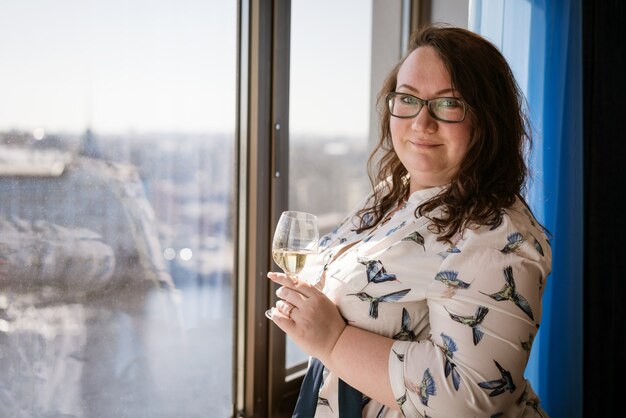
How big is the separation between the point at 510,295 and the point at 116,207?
1049mm

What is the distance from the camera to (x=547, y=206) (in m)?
2.20

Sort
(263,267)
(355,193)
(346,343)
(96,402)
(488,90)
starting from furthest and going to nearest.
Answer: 1. (355,193)
2. (263,267)
3. (96,402)
4. (488,90)
5. (346,343)

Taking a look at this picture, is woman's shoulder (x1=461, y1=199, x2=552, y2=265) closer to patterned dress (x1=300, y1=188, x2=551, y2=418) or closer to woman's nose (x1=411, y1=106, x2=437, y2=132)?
patterned dress (x1=300, y1=188, x2=551, y2=418)

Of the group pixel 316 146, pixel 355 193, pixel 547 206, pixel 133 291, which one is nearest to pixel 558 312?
pixel 547 206

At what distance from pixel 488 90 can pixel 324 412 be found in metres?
0.81

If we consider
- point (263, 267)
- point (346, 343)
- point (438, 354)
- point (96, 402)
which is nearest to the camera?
point (438, 354)

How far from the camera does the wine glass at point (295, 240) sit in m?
1.24

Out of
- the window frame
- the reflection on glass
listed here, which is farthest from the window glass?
the reflection on glass

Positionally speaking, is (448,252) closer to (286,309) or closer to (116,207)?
(286,309)

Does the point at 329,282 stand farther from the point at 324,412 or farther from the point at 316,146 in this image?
the point at 316,146

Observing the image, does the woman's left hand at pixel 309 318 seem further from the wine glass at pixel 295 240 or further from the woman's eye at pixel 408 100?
the woman's eye at pixel 408 100

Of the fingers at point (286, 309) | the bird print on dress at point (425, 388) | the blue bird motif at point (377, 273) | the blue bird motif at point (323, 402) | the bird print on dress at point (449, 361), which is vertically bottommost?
the blue bird motif at point (323, 402)

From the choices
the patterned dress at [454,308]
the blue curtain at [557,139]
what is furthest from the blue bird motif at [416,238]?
the blue curtain at [557,139]

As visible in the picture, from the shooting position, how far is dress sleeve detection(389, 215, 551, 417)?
103 cm
